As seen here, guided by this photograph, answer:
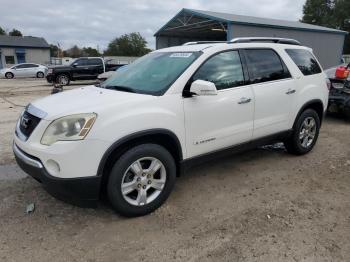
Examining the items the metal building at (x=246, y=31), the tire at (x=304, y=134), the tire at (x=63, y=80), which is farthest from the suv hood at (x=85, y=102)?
the tire at (x=63, y=80)

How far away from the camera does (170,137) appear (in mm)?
3752

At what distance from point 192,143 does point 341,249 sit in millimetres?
1776

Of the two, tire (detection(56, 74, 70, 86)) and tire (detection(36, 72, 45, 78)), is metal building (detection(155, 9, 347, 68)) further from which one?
tire (detection(36, 72, 45, 78))

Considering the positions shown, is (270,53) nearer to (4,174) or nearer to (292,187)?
(292,187)

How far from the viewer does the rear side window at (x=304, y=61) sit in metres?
5.38

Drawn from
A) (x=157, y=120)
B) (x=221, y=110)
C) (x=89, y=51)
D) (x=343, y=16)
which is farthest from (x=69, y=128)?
(x=89, y=51)

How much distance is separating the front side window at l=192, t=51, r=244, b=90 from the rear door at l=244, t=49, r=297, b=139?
21 centimetres

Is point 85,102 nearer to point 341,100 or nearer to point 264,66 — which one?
point 264,66

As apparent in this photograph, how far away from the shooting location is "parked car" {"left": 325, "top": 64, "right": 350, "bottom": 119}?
807cm

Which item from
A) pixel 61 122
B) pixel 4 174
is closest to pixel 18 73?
pixel 4 174

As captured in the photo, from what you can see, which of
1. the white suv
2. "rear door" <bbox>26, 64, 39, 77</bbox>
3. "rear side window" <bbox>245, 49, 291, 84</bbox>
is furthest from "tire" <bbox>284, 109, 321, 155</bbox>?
"rear door" <bbox>26, 64, 39, 77</bbox>

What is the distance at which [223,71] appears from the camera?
14.2ft

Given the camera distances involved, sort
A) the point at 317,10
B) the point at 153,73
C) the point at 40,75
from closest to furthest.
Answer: the point at 153,73
the point at 40,75
the point at 317,10

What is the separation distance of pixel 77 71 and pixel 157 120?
1916cm
